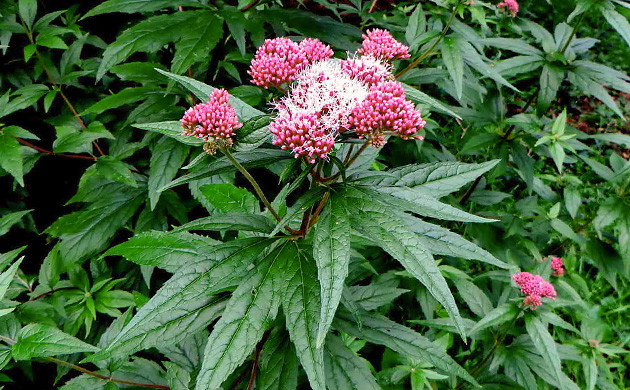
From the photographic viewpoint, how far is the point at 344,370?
1.50m

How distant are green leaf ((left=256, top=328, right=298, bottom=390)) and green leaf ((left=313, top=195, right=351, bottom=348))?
0.51m

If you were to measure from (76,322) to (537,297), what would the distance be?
2.24m

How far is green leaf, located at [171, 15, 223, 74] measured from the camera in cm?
176

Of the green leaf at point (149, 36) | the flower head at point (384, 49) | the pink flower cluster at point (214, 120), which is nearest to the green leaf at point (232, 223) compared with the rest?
the pink flower cluster at point (214, 120)

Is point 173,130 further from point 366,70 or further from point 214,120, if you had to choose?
point 366,70

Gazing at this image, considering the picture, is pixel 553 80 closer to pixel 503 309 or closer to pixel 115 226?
pixel 503 309

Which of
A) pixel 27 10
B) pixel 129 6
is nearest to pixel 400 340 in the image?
pixel 129 6

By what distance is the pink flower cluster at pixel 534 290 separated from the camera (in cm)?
208

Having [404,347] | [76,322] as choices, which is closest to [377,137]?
[404,347]

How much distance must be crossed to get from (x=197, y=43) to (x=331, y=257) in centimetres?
123

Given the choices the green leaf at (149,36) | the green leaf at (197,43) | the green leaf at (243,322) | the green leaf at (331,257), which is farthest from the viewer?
the green leaf at (149,36)

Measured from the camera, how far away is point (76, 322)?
219 centimetres

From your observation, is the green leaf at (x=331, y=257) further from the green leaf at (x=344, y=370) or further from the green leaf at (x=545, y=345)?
the green leaf at (x=545, y=345)

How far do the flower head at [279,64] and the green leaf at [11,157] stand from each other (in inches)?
51.5
